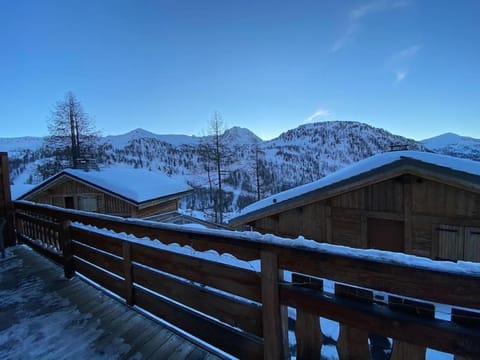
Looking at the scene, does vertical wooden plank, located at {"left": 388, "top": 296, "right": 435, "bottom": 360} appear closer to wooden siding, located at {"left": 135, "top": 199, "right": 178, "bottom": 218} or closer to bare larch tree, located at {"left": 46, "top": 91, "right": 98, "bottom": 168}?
wooden siding, located at {"left": 135, "top": 199, "right": 178, "bottom": 218}

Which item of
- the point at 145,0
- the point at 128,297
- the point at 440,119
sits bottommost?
the point at 128,297

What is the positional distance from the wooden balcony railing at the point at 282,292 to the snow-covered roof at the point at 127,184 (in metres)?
10.5

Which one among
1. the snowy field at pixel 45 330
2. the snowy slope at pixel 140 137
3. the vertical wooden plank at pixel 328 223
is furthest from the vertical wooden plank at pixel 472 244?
the snowy slope at pixel 140 137

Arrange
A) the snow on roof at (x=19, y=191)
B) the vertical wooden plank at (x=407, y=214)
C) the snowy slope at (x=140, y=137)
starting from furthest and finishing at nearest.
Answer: the snowy slope at (x=140, y=137) < the snow on roof at (x=19, y=191) < the vertical wooden plank at (x=407, y=214)

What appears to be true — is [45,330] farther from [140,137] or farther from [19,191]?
[140,137]

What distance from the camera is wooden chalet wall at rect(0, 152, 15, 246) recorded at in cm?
553

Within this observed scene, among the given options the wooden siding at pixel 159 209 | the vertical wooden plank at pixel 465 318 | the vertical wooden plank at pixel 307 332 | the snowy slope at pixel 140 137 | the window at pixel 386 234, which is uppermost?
the snowy slope at pixel 140 137

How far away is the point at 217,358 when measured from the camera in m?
1.93

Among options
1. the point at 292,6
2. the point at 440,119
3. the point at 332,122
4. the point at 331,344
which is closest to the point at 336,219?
the point at 331,344

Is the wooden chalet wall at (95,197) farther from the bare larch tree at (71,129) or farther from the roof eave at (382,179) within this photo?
the roof eave at (382,179)

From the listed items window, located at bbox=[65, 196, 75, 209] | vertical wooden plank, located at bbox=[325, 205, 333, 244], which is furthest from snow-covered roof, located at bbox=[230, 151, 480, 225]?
window, located at bbox=[65, 196, 75, 209]

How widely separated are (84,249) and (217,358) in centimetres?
227

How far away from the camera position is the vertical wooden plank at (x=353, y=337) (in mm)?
1224

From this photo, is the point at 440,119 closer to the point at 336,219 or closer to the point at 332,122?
the point at 336,219
